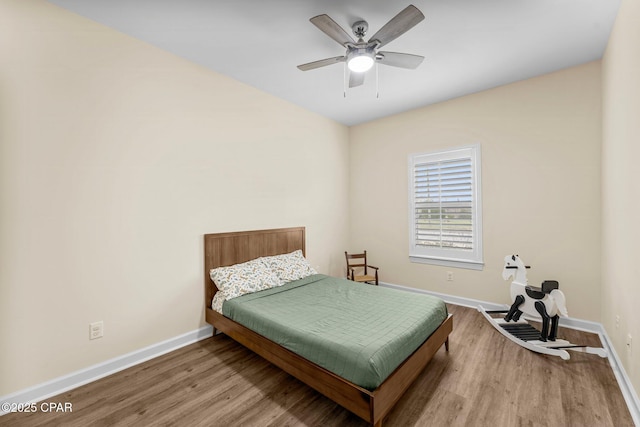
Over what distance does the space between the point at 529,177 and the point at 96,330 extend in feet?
15.2

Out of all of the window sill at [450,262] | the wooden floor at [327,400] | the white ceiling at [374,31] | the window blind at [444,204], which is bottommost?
the wooden floor at [327,400]

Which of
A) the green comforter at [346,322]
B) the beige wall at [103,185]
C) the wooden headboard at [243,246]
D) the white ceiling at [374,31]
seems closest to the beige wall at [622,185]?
the white ceiling at [374,31]

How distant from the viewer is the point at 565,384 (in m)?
2.05

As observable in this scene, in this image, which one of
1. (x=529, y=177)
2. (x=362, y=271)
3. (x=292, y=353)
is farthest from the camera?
(x=362, y=271)

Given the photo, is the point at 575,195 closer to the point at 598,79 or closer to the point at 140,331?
the point at 598,79

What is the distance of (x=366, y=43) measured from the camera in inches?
85.3

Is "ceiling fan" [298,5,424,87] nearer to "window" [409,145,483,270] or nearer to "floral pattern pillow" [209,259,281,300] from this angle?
"window" [409,145,483,270]

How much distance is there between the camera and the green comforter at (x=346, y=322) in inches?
66.9

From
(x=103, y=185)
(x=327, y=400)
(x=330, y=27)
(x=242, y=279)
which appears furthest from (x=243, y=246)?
(x=330, y=27)

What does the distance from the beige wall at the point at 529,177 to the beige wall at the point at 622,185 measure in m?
0.17

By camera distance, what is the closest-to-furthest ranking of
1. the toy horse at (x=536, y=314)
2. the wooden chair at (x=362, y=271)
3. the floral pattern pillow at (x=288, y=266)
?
the toy horse at (x=536, y=314), the floral pattern pillow at (x=288, y=266), the wooden chair at (x=362, y=271)

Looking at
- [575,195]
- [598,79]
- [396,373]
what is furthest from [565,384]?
[598,79]

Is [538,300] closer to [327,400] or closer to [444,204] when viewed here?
[444,204]

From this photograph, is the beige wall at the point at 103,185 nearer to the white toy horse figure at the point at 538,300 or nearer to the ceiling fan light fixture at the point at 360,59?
the ceiling fan light fixture at the point at 360,59
